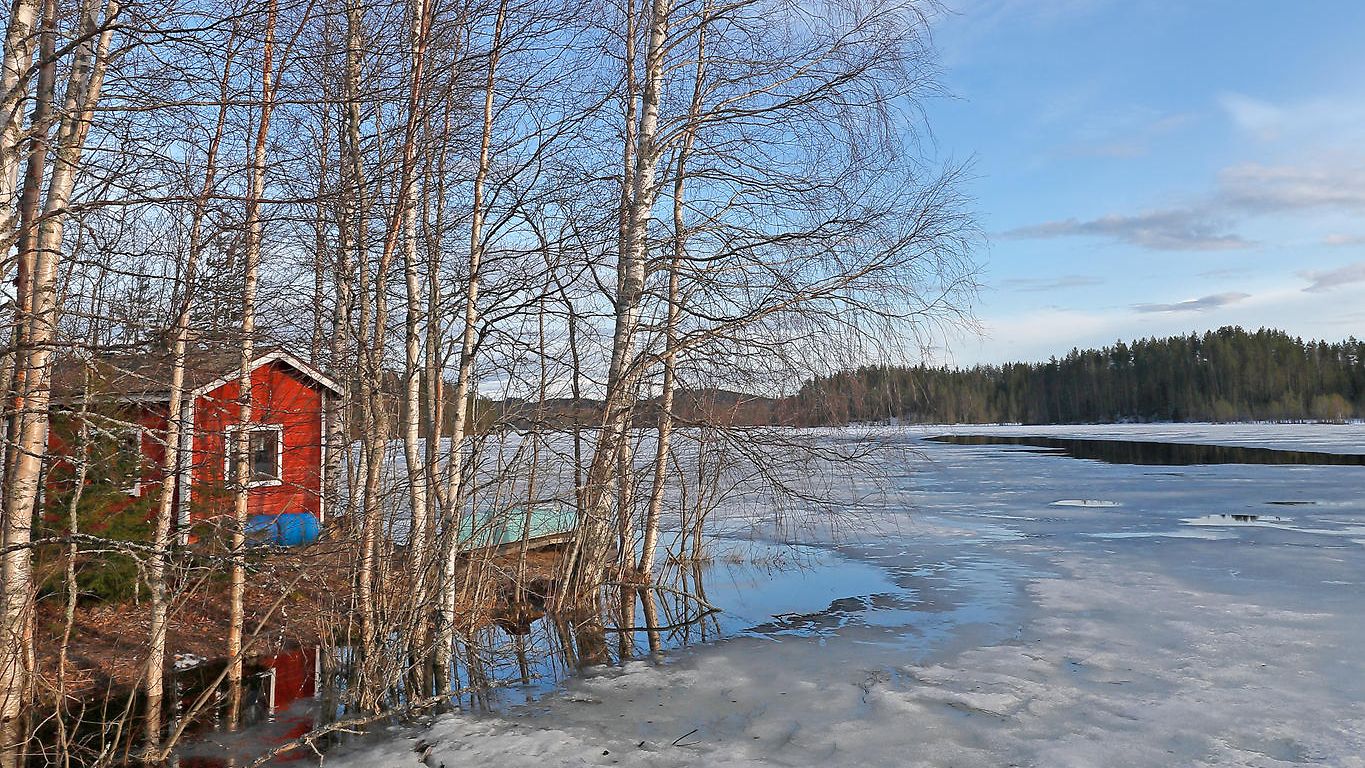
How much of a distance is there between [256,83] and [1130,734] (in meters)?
7.59

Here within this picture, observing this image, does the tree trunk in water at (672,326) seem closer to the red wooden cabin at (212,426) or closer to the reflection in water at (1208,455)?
the red wooden cabin at (212,426)

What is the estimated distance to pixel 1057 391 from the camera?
105312 mm

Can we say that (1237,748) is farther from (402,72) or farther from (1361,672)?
(402,72)

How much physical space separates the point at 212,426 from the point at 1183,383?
99.9m

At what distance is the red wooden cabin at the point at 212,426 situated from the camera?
4.45m

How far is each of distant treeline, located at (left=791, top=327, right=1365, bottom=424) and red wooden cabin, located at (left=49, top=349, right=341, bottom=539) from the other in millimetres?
59151

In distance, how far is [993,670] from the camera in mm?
6805

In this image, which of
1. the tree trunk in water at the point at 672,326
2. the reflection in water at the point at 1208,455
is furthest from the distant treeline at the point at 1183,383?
the tree trunk in water at the point at 672,326

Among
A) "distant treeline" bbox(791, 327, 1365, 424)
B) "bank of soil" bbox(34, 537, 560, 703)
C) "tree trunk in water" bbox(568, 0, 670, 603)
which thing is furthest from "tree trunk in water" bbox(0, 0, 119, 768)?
"distant treeline" bbox(791, 327, 1365, 424)

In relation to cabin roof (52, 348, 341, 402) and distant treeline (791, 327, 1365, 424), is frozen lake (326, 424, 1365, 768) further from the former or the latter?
distant treeline (791, 327, 1365, 424)

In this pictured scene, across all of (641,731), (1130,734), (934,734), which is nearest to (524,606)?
(641,731)

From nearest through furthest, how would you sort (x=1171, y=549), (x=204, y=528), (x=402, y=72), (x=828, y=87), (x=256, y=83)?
(x=402, y=72) → (x=256, y=83) → (x=828, y=87) → (x=204, y=528) → (x=1171, y=549)

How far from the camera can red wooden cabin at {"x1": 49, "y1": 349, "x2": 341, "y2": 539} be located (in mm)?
4453

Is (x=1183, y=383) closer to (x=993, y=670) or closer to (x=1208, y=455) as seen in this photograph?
(x=1208, y=455)
